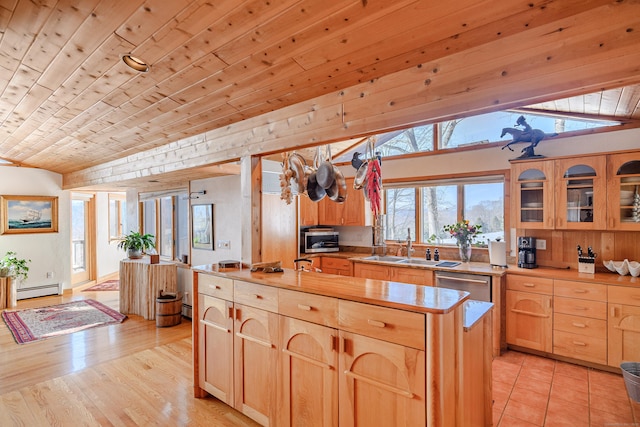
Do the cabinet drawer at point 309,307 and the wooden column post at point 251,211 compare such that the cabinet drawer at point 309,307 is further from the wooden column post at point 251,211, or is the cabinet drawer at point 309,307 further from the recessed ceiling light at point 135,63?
the recessed ceiling light at point 135,63

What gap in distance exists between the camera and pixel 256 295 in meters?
2.35

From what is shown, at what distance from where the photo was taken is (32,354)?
370cm

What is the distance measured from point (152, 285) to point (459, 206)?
472 cm

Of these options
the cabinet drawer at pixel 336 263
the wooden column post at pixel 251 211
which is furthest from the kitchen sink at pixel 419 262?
the wooden column post at pixel 251 211

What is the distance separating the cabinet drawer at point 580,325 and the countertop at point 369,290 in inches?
68.3

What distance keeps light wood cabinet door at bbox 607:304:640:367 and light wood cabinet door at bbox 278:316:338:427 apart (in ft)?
9.33

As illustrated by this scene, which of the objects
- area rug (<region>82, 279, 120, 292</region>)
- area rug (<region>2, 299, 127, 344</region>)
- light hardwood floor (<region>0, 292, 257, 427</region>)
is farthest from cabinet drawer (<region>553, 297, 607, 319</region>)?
area rug (<region>82, 279, 120, 292</region>)

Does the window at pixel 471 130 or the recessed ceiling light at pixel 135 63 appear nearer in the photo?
the recessed ceiling light at pixel 135 63

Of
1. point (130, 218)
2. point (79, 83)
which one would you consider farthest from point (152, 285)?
point (79, 83)

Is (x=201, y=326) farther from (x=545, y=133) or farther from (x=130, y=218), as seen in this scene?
(x=130, y=218)

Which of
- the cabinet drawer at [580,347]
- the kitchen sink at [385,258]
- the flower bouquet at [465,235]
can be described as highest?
the flower bouquet at [465,235]

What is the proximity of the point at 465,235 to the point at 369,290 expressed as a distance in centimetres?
273

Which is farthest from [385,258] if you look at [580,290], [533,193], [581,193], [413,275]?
[581,193]

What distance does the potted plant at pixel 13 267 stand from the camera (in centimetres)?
564
